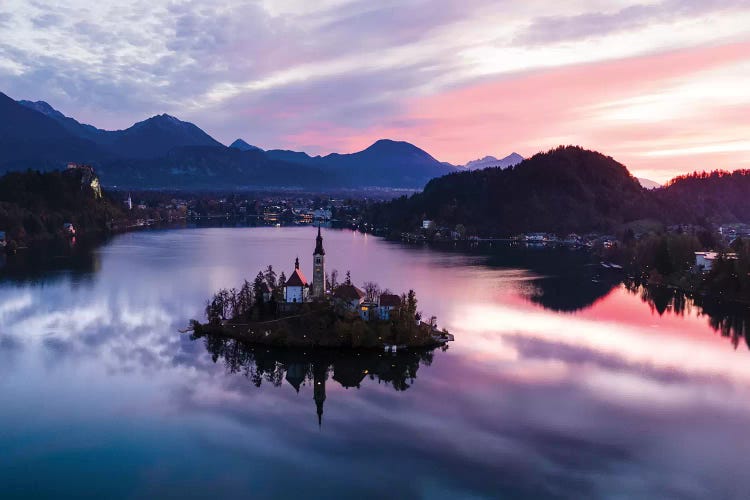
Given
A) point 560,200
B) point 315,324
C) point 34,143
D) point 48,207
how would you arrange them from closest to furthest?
point 315,324 → point 48,207 → point 560,200 → point 34,143

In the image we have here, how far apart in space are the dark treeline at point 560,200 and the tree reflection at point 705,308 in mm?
27891

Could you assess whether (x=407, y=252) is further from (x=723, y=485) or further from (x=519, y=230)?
(x=723, y=485)

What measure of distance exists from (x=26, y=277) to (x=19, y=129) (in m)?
146

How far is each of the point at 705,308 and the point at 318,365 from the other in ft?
49.3

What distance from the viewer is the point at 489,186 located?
63.6m

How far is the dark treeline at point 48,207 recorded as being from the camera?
1638 inches

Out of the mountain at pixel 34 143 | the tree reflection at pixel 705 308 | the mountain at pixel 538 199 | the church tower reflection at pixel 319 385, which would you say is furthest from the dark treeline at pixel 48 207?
the mountain at pixel 34 143

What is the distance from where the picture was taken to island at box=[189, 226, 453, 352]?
626 inches

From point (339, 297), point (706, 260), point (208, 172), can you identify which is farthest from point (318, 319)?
point (208, 172)

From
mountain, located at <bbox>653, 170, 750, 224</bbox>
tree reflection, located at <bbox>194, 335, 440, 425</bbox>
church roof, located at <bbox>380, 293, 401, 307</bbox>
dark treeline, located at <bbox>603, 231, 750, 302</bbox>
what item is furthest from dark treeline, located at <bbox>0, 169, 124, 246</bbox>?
mountain, located at <bbox>653, 170, 750, 224</bbox>

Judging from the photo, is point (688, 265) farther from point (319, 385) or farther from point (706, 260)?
point (319, 385)

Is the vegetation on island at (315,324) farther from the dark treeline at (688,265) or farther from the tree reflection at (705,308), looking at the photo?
the dark treeline at (688,265)

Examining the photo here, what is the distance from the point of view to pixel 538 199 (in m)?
58.9

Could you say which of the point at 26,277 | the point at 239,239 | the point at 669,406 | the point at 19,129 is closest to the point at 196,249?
the point at 239,239
